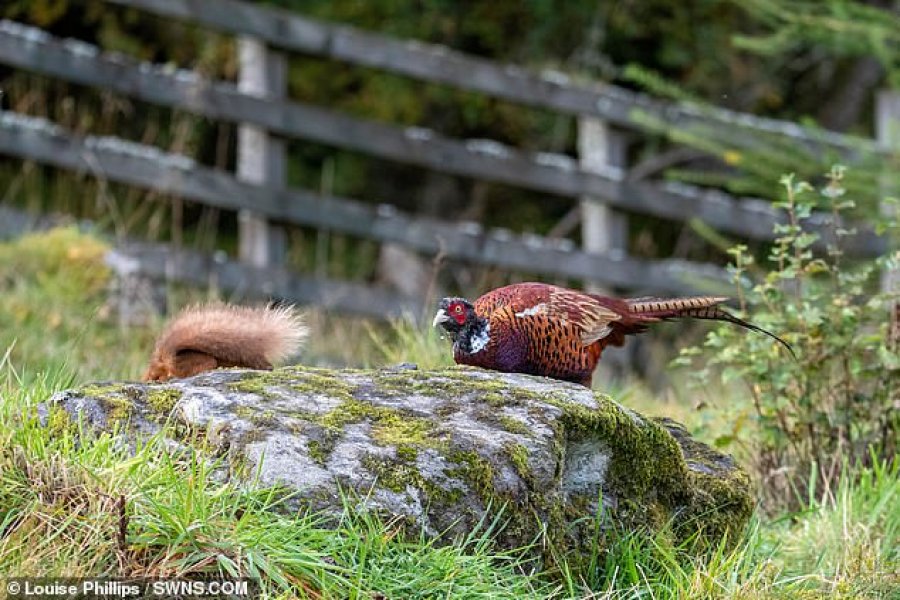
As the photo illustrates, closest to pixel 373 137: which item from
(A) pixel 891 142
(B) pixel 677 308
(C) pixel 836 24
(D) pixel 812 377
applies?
(A) pixel 891 142

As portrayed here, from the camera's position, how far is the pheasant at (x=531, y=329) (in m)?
3.80

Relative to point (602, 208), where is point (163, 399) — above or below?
below

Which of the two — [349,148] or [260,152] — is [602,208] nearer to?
[349,148]

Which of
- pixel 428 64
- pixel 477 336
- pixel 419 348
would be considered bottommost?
pixel 419 348

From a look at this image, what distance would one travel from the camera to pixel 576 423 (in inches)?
Answer: 131

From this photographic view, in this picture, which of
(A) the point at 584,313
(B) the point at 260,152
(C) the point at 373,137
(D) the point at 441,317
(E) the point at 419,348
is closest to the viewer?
(D) the point at 441,317

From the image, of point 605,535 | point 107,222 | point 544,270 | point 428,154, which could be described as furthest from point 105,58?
point 605,535

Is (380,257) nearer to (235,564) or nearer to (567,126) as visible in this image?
(567,126)

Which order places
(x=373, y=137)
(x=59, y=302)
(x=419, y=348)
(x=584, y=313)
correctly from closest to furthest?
1. (x=584, y=313)
2. (x=419, y=348)
3. (x=59, y=302)
4. (x=373, y=137)

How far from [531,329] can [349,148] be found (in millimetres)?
4502

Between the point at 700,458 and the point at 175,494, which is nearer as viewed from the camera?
the point at 175,494

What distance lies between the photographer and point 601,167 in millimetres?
8273

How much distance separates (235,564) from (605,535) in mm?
997

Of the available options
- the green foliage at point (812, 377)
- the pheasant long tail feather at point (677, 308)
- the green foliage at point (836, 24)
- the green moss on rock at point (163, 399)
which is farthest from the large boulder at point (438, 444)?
the green foliage at point (836, 24)
